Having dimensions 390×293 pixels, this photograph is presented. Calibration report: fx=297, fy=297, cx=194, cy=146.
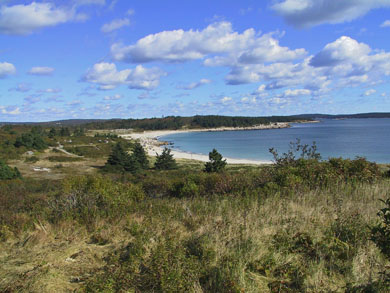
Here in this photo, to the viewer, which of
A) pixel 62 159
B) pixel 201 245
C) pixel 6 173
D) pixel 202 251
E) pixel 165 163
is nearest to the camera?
pixel 202 251

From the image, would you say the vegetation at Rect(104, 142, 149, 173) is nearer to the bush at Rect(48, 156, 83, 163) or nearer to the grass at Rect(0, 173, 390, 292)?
the bush at Rect(48, 156, 83, 163)

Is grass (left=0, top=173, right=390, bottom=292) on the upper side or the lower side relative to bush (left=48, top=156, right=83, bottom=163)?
upper

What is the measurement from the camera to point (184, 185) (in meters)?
10.8

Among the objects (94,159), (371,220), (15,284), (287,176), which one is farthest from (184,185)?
(94,159)

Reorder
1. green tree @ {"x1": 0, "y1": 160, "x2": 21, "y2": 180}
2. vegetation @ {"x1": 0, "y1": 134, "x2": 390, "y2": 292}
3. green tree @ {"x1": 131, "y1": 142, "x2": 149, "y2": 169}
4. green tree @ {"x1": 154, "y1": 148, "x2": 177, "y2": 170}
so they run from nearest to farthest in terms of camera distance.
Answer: vegetation @ {"x1": 0, "y1": 134, "x2": 390, "y2": 292}, green tree @ {"x1": 0, "y1": 160, "x2": 21, "y2": 180}, green tree @ {"x1": 154, "y1": 148, "x2": 177, "y2": 170}, green tree @ {"x1": 131, "y1": 142, "x2": 149, "y2": 169}

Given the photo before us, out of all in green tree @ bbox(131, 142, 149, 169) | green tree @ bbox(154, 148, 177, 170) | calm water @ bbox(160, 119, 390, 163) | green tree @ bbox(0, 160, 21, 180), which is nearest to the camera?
green tree @ bbox(0, 160, 21, 180)

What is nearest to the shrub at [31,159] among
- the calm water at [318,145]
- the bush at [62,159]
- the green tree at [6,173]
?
the bush at [62,159]

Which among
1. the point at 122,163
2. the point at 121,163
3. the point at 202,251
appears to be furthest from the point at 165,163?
the point at 202,251

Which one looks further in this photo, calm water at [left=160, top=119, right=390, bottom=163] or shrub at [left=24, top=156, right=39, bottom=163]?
calm water at [left=160, top=119, right=390, bottom=163]

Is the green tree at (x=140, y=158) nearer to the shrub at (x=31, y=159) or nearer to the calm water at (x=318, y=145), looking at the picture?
the shrub at (x=31, y=159)

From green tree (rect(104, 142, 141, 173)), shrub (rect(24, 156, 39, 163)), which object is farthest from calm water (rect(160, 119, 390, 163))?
shrub (rect(24, 156, 39, 163))

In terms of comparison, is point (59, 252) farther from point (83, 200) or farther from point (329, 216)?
point (329, 216)

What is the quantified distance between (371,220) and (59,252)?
17.4 ft

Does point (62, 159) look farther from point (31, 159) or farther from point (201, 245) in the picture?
point (201, 245)
